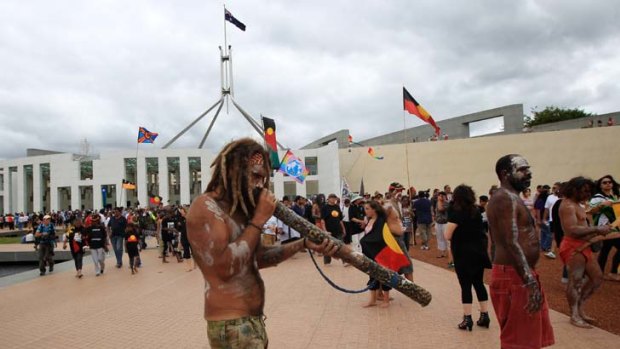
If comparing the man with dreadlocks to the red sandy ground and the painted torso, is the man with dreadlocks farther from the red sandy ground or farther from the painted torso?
the red sandy ground

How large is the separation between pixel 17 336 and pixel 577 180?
7861 mm

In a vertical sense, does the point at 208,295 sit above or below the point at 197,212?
below

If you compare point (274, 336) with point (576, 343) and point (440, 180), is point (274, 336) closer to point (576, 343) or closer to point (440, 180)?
point (576, 343)

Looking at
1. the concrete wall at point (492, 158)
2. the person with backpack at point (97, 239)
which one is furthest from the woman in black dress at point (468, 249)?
the concrete wall at point (492, 158)

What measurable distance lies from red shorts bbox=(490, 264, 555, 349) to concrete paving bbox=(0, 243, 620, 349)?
1.66 meters

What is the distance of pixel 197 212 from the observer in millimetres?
1951

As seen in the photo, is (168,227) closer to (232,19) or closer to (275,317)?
(275,317)

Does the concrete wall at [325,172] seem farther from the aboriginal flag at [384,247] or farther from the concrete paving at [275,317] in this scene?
the aboriginal flag at [384,247]

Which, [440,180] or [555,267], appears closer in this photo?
[555,267]

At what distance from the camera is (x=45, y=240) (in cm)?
1223

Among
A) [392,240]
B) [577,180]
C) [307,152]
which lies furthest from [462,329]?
[307,152]

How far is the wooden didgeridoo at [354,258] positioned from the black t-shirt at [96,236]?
35.8 feet

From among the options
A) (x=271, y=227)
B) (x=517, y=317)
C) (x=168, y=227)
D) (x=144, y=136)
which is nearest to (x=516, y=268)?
(x=517, y=317)

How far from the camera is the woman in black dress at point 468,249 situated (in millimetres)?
5055
